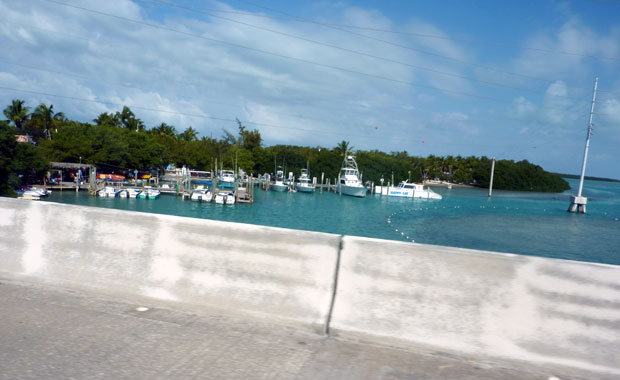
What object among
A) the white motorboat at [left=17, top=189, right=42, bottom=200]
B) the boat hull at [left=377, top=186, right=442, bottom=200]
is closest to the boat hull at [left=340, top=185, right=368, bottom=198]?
the boat hull at [left=377, top=186, right=442, bottom=200]

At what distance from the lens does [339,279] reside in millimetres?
4332

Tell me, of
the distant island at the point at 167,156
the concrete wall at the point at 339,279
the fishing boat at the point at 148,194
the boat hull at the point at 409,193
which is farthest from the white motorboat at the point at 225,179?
the concrete wall at the point at 339,279

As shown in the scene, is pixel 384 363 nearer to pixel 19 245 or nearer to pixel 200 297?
pixel 200 297

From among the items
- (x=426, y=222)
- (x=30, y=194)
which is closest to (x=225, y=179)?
(x=30, y=194)

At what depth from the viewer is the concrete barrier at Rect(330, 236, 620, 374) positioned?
3768 millimetres

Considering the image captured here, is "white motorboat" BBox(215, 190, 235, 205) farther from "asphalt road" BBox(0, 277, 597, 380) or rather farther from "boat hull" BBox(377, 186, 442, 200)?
"asphalt road" BBox(0, 277, 597, 380)

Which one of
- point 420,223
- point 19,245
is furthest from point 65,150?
point 19,245

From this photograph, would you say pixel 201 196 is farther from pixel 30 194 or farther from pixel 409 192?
pixel 409 192

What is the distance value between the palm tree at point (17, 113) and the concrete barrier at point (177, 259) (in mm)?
101828

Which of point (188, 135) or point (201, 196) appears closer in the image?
point (201, 196)

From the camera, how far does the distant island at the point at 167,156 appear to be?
65250mm

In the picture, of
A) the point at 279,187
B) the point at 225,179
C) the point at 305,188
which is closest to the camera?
the point at 225,179

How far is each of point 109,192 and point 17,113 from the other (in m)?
37.1

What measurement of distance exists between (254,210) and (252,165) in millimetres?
52873
